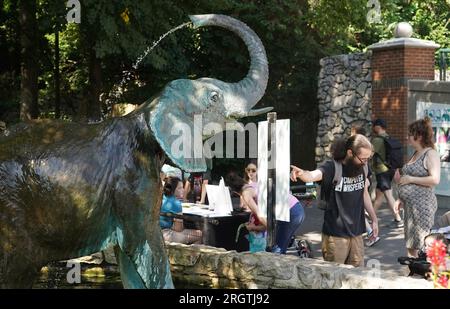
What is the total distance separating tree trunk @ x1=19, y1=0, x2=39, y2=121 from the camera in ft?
46.6

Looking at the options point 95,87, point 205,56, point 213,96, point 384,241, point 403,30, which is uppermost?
point 205,56

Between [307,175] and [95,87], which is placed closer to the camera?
[307,175]

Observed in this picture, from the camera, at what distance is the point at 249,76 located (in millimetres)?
5102

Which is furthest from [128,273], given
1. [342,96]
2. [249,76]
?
[342,96]

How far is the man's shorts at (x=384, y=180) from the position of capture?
35.3ft

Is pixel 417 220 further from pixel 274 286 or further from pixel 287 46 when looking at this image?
pixel 287 46

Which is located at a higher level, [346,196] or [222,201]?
[346,196]

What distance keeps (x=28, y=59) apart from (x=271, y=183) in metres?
8.97

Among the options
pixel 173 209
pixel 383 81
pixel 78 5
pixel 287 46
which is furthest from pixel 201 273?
pixel 287 46

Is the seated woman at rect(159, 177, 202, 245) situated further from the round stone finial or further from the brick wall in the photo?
the round stone finial

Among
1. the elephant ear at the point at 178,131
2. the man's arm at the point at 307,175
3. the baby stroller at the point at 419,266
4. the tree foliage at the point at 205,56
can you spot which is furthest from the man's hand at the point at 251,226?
the tree foliage at the point at 205,56

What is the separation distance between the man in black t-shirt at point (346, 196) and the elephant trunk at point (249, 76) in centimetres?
123

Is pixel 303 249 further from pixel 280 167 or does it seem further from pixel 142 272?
pixel 142 272
